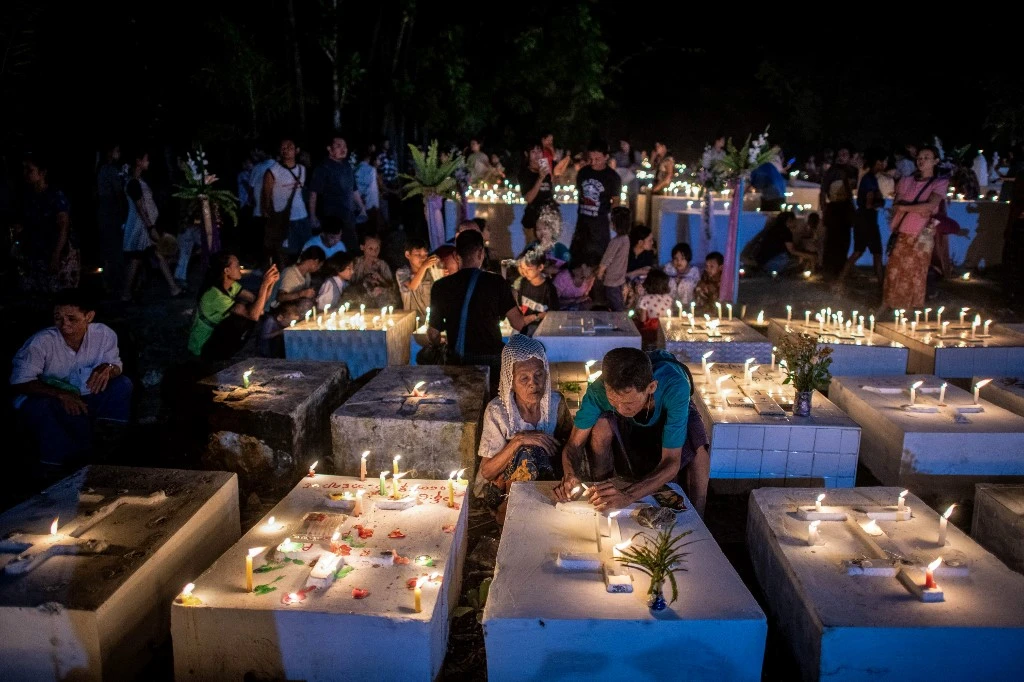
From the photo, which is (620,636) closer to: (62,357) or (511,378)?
(511,378)

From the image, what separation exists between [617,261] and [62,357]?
500cm

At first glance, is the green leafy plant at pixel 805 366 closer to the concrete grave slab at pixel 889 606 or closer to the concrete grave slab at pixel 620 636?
the concrete grave slab at pixel 889 606

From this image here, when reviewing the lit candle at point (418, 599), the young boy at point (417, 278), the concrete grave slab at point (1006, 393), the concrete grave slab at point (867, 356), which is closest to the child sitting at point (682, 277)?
the concrete grave slab at point (867, 356)

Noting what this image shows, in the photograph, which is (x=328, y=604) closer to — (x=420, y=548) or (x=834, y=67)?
(x=420, y=548)

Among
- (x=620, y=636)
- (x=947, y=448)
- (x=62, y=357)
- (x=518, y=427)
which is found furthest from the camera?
(x=62, y=357)

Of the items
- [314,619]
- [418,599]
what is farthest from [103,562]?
[418,599]

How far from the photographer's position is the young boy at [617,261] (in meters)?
7.91

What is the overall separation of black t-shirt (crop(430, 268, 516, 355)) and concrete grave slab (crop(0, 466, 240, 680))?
2.30 meters

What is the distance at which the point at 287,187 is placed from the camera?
884cm

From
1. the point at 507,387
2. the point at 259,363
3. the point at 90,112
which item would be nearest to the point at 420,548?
the point at 507,387

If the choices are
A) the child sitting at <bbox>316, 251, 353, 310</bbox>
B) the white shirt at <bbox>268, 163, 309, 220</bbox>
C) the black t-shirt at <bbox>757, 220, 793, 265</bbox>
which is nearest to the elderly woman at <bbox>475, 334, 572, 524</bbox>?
the child sitting at <bbox>316, 251, 353, 310</bbox>

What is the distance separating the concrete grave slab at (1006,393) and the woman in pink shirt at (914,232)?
293cm

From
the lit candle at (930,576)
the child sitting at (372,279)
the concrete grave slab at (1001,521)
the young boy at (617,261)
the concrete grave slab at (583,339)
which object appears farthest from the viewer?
the young boy at (617,261)

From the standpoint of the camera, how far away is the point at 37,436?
4.99 m
